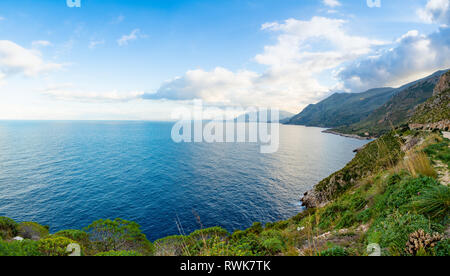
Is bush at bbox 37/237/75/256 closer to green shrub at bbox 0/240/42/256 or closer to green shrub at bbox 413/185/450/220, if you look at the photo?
green shrub at bbox 0/240/42/256

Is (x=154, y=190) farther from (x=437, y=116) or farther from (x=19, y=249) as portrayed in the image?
(x=437, y=116)

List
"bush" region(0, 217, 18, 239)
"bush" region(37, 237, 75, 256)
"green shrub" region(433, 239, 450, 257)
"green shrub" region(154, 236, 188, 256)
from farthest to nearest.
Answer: "bush" region(0, 217, 18, 239)
"green shrub" region(154, 236, 188, 256)
"bush" region(37, 237, 75, 256)
"green shrub" region(433, 239, 450, 257)

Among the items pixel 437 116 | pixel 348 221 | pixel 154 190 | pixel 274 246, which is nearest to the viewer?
pixel 274 246

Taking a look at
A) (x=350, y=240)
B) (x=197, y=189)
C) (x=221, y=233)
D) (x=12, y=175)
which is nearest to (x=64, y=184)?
(x=12, y=175)

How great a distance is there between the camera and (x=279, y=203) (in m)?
38.8

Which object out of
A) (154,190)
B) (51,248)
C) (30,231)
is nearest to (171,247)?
(51,248)

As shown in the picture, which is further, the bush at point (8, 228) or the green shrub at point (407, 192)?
the bush at point (8, 228)

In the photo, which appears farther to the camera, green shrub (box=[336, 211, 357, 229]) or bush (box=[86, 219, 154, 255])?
bush (box=[86, 219, 154, 255])

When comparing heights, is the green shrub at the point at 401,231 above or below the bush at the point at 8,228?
above

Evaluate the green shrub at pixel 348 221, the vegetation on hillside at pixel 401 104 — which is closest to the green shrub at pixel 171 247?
the green shrub at pixel 348 221

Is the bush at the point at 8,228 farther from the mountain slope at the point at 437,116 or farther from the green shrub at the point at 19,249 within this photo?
the mountain slope at the point at 437,116

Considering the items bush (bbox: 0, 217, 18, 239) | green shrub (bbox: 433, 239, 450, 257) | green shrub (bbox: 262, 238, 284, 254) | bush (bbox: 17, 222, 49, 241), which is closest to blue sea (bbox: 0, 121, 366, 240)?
bush (bbox: 17, 222, 49, 241)
